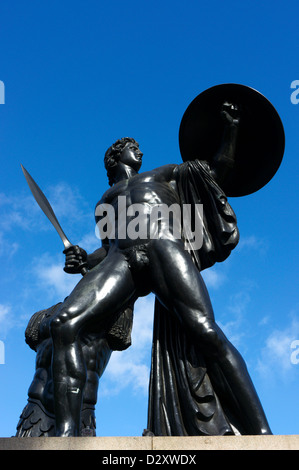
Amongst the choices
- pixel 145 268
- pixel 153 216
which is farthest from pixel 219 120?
pixel 145 268

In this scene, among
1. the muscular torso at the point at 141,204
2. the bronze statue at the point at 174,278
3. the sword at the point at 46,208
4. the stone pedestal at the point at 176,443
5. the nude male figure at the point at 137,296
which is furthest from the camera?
the sword at the point at 46,208

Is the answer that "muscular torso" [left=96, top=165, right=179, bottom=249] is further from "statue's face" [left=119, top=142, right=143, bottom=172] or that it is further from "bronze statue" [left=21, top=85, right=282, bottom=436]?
"statue's face" [left=119, top=142, right=143, bottom=172]

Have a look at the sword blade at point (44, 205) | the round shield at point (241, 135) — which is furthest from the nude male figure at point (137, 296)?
the round shield at point (241, 135)

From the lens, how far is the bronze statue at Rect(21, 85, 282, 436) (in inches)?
222

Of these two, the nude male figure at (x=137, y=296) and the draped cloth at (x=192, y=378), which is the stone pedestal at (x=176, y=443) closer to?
the nude male figure at (x=137, y=296)

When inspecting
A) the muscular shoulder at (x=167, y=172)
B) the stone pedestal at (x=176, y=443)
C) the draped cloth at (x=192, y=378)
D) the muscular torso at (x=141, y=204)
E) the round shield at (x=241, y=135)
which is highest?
the round shield at (x=241, y=135)

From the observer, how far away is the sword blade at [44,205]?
7.15 meters

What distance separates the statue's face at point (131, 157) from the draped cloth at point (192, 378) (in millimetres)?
1545

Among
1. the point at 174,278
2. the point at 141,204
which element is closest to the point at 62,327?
the point at 174,278
